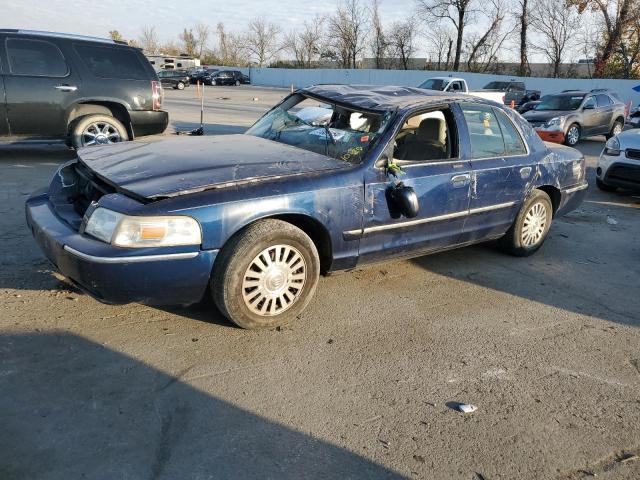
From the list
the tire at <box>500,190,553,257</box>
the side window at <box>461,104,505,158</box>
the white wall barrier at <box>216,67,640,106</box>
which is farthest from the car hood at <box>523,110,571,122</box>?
the side window at <box>461,104,505,158</box>

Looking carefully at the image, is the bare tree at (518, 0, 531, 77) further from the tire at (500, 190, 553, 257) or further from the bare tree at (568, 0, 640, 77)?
the tire at (500, 190, 553, 257)

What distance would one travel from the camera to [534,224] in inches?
211

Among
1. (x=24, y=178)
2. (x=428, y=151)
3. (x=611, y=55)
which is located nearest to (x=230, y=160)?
(x=428, y=151)

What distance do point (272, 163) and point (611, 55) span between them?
4339 cm

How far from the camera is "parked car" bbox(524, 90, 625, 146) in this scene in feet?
46.0

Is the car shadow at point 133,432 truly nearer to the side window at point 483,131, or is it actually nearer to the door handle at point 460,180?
the door handle at point 460,180

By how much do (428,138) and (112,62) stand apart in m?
6.14

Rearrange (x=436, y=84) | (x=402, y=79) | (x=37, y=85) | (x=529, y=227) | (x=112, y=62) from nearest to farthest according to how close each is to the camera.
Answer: (x=529, y=227) → (x=37, y=85) → (x=112, y=62) → (x=436, y=84) → (x=402, y=79)

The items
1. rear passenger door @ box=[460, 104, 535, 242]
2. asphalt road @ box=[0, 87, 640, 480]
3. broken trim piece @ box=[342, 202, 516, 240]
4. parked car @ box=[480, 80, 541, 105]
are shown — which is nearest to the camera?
asphalt road @ box=[0, 87, 640, 480]

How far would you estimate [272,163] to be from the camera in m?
3.67

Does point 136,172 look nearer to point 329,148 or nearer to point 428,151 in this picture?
point 329,148

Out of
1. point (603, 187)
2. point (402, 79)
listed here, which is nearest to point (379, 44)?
point (402, 79)

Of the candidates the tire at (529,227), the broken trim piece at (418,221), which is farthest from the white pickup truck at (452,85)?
the broken trim piece at (418,221)

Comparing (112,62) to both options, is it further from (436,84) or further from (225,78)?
(225,78)
